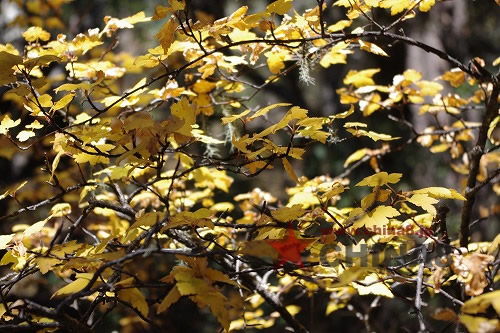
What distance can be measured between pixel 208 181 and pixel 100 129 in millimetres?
683

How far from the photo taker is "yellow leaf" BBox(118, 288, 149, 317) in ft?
3.64

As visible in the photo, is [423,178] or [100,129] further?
[423,178]

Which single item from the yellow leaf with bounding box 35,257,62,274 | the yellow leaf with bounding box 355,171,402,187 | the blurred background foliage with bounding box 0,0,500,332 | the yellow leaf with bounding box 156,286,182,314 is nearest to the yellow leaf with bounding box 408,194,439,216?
the yellow leaf with bounding box 355,171,402,187

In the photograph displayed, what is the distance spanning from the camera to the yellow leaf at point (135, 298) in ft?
3.64

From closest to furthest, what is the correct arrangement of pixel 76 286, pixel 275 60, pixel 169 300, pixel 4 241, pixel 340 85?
pixel 169 300 < pixel 76 286 < pixel 4 241 < pixel 275 60 < pixel 340 85

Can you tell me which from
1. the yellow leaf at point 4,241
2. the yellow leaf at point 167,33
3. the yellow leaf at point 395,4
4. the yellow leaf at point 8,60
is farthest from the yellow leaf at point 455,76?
the yellow leaf at point 4,241

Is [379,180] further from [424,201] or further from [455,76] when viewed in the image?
[455,76]

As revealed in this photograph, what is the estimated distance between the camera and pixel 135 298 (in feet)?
3.69

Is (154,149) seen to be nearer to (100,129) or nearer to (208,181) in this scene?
(100,129)

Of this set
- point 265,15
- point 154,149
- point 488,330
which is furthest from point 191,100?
point 488,330

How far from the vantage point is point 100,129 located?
144cm

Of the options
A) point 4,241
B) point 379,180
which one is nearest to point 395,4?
point 379,180

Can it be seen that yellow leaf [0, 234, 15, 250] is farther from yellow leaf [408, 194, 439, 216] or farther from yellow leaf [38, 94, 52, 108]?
yellow leaf [408, 194, 439, 216]

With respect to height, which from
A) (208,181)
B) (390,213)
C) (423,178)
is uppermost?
(390,213)
